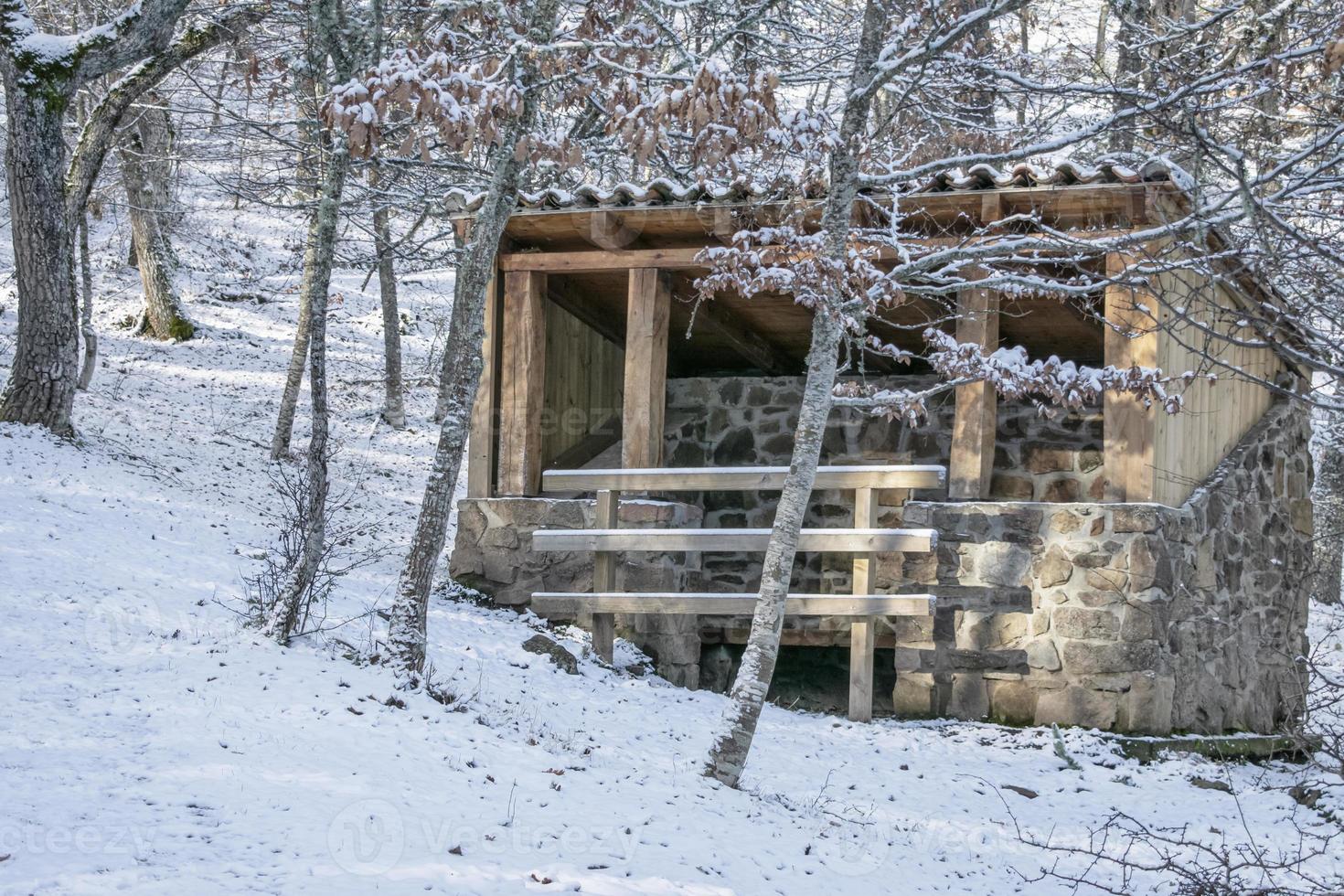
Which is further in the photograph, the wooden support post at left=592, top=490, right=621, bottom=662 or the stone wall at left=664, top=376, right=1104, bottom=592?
the stone wall at left=664, top=376, right=1104, bottom=592

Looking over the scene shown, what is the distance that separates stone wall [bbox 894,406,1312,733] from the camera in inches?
280

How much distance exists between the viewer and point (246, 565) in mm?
7625

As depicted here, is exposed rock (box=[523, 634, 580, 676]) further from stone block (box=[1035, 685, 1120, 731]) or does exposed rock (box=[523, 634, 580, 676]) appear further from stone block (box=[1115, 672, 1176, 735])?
stone block (box=[1115, 672, 1176, 735])

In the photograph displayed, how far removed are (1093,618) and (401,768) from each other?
4.32 m

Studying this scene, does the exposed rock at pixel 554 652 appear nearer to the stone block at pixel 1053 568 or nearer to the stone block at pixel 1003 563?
the stone block at pixel 1003 563

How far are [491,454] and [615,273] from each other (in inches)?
62.7

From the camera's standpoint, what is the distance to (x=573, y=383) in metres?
9.92

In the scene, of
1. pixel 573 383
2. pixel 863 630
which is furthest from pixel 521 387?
pixel 863 630

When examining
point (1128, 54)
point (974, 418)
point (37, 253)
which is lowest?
point (974, 418)

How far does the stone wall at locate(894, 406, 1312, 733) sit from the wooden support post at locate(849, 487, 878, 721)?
0.24 meters

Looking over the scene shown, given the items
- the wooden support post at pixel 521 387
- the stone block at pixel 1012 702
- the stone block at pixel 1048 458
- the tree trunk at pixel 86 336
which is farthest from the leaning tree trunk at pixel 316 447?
the tree trunk at pixel 86 336

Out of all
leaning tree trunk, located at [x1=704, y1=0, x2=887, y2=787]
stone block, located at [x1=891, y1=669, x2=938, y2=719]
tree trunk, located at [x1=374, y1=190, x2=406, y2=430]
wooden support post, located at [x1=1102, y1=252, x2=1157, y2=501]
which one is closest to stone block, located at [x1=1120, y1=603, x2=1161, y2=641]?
wooden support post, located at [x1=1102, y1=252, x2=1157, y2=501]

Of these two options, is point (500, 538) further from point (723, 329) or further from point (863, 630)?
point (863, 630)

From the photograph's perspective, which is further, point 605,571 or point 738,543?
point 605,571
